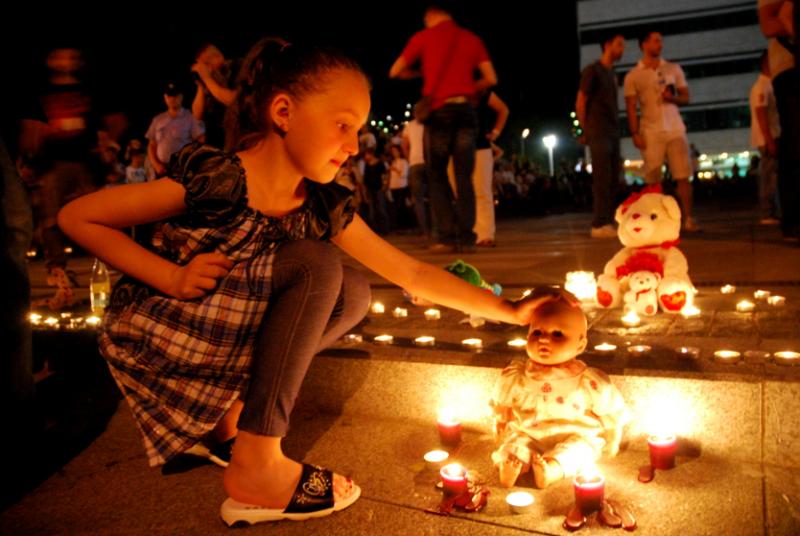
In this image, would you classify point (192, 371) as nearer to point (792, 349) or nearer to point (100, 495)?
Result: point (100, 495)

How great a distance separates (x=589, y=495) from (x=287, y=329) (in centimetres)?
93

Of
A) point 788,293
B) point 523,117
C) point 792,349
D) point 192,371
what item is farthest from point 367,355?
point 523,117

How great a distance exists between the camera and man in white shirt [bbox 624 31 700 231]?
6555 millimetres

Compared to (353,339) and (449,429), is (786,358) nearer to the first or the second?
(449,429)

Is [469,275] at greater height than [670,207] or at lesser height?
lesser

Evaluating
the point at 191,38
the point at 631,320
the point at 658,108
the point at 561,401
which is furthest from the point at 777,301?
the point at 191,38

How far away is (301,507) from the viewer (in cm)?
187

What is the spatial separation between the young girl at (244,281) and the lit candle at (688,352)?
61 centimetres

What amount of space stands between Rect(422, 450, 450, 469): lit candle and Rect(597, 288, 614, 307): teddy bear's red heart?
152 cm

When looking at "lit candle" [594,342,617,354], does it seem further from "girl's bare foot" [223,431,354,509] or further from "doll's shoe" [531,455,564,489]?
"girl's bare foot" [223,431,354,509]

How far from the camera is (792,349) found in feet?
7.53

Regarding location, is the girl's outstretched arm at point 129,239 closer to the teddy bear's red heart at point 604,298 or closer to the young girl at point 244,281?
the young girl at point 244,281

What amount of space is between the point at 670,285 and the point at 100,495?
2491 mm

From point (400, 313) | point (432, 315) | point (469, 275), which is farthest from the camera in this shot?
point (400, 313)
